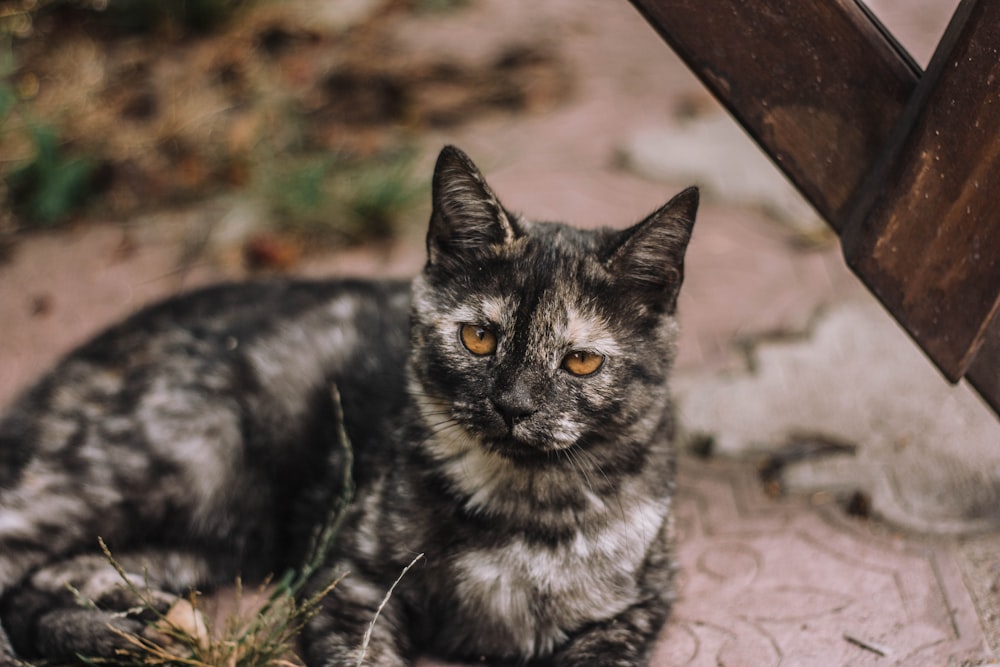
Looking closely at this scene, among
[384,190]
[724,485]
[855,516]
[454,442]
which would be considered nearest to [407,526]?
[454,442]

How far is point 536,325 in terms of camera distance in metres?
2.34

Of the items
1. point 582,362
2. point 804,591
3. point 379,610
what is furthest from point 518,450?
point 804,591

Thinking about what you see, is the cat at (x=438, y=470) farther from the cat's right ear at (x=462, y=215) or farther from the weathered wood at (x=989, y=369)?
the weathered wood at (x=989, y=369)

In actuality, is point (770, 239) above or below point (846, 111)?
below

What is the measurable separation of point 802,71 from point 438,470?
52.7 inches

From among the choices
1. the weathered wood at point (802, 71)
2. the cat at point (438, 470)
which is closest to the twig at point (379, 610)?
the cat at point (438, 470)

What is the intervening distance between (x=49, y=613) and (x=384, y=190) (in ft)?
8.33

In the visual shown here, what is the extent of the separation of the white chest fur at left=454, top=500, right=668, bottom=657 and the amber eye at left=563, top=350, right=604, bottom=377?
42 centimetres

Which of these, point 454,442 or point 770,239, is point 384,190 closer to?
point 770,239

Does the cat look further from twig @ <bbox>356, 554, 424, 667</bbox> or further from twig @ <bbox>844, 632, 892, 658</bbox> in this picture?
twig @ <bbox>844, 632, 892, 658</bbox>

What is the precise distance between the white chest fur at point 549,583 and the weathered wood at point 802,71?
1033 millimetres

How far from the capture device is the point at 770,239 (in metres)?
4.65

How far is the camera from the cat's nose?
7.32ft

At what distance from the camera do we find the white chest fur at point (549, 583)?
2482 millimetres
